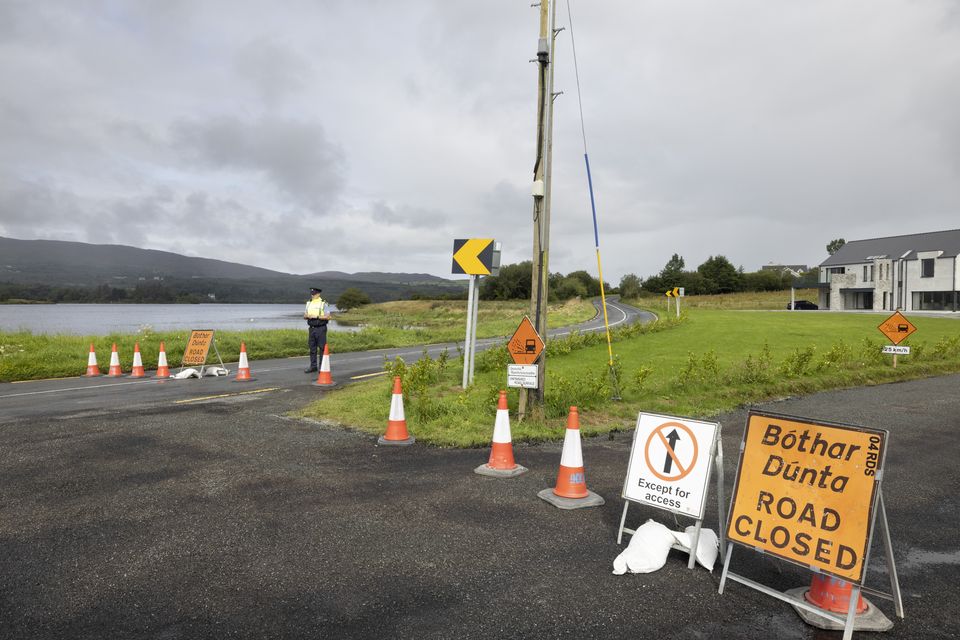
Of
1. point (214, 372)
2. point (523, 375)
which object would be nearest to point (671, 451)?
point (523, 375)

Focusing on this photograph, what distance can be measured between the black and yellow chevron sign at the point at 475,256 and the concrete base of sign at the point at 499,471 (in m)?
5.09

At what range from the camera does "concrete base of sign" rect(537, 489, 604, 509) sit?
18.1 ft

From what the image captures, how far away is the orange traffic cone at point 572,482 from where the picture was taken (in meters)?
5.62

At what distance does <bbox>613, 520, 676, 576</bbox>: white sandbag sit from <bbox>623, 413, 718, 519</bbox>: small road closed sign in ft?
0.92

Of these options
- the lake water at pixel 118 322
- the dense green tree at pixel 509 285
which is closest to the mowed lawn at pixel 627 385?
the lake water at pixel 118 322

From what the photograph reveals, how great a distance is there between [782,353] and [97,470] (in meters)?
19.4

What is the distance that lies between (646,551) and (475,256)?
747 cm

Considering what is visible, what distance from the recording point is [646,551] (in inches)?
172

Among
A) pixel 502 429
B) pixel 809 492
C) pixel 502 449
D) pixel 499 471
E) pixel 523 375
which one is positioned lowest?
pixel 499 471

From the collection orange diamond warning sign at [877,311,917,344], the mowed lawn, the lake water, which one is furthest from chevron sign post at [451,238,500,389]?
the lake water

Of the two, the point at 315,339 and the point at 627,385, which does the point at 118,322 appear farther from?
the point at 627,385

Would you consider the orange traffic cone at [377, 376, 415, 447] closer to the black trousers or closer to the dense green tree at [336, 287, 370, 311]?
the black trousers

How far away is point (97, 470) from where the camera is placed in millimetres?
6480

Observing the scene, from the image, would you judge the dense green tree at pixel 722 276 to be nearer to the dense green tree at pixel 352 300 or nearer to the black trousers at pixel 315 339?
the dense green tree at pixel 352 300
